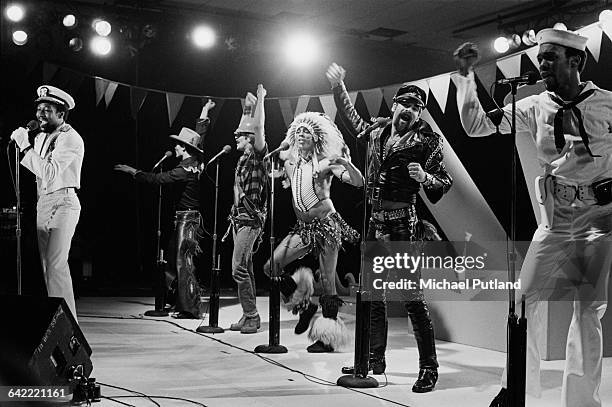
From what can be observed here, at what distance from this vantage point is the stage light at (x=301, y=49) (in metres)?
9.66

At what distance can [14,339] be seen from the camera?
3.36 m

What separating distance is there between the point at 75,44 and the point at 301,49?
2799 millimetres

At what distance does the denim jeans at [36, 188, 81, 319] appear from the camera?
4922 mm

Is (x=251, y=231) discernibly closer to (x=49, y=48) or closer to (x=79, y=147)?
(x=79, y=147)

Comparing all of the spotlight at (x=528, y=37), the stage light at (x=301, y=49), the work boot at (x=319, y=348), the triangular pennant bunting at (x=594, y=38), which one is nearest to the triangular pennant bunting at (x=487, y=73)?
the triangular pennant bunting at (x=594, y=38)

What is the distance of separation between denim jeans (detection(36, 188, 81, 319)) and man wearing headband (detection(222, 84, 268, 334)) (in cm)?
179

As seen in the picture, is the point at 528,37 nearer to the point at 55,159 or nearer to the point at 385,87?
the point at 385,87

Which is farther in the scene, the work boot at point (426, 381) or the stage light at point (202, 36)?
the stage light at point (202, 36)

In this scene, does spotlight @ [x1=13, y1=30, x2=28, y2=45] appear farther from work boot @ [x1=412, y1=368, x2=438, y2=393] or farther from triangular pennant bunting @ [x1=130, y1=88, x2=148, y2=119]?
work boot @ [x1=412, y1=368, x2=438, y2=393]

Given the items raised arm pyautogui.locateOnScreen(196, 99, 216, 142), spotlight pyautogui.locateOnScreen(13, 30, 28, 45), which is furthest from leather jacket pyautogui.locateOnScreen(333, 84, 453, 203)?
spotlight pyautogui.locateOnScreen(13, 30, 28, 45)

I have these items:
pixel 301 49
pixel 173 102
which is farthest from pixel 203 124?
pixel 301 49

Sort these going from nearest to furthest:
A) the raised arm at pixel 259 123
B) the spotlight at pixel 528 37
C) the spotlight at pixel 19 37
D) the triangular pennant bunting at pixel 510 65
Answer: the triangular pennant bunting at pixel 510 65 < the raised arm at pixel 259 123 < the spotlight at pixel 19 37 < the spotlight at pixel 528 37

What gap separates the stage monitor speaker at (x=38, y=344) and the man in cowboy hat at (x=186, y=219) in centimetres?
376

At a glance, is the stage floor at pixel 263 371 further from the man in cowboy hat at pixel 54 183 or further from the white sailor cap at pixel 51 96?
the white sailor cap at pixel 51 96
